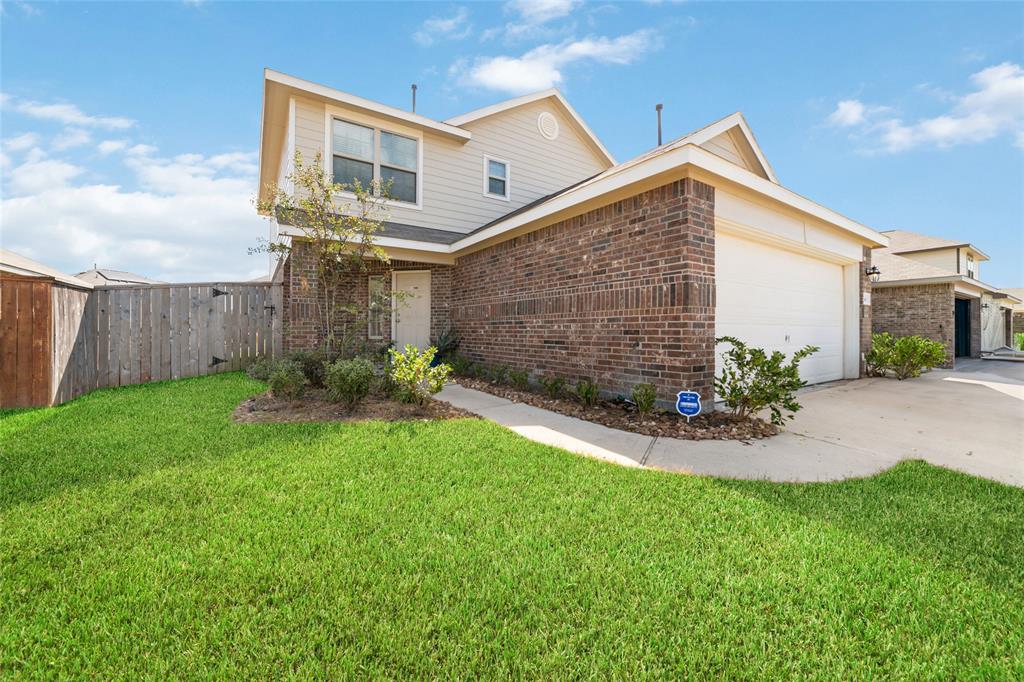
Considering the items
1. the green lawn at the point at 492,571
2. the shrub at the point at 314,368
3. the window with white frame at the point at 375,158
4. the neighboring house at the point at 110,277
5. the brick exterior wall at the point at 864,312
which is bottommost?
the green lawn at the point at 492,571

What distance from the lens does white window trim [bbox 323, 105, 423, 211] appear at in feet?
Result: 27.2

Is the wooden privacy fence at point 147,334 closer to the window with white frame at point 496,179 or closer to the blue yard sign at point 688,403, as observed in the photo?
the window with white frame at point 496,179

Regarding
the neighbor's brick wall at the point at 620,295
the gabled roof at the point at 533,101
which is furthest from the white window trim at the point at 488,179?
the neighbor's brick wall at the point at 620,295

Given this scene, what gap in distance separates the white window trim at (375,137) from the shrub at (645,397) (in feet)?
22.5

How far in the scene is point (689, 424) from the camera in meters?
4.55

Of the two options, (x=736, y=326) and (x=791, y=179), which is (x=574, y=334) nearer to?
(x=736, y=326)

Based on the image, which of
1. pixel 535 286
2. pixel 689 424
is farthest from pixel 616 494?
pixel 535 286

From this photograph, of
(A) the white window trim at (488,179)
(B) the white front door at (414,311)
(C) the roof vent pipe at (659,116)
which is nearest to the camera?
(B) the white front door at (414,311)

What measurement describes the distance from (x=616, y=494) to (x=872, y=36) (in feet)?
26.2

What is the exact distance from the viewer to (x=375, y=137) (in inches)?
349

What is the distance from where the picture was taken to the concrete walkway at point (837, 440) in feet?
11.1

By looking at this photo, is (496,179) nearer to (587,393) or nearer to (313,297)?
(313,297)

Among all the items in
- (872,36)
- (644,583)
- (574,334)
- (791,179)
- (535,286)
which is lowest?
(644,583)

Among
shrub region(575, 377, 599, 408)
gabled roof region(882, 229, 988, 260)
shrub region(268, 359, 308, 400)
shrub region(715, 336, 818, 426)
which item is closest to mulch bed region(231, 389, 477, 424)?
shrub region(268, 359, 308, 400)
